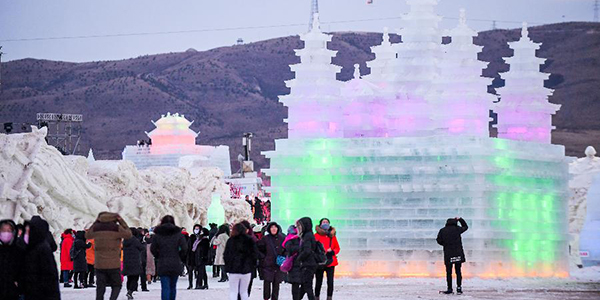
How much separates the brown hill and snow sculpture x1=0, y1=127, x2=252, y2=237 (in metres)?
81.0

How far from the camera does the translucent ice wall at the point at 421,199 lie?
31875 millimetres

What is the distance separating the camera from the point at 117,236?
16984 mm

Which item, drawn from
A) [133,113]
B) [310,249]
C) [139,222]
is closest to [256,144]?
[133,113]

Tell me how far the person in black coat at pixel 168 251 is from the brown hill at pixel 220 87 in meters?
115

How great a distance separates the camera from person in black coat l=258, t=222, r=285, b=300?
19172 millimetres

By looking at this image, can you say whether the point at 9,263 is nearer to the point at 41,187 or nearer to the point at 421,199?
the point at 421,199

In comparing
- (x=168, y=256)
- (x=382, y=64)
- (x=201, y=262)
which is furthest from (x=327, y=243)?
(x=382, y=64)

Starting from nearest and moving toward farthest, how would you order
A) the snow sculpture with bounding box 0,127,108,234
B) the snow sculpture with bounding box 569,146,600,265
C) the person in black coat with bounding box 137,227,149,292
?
the person in black coat with bounding box 137,227,149,292
the snow sculpture with bounding box 0,127,108,234
the snow sculpture with bounding box 569,146,600,265

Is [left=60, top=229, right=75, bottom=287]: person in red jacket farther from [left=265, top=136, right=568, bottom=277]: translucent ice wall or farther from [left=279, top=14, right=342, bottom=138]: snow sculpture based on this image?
[left=279, top=14, right=342, bottom=138]: snow sculpture

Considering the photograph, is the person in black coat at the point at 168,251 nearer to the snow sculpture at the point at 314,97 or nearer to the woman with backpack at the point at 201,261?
the woman with backpack at the point at 201,261

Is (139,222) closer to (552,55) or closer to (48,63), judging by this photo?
(552,55)

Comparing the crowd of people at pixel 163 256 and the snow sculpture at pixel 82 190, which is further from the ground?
the snow sculpture at pixel 82 190

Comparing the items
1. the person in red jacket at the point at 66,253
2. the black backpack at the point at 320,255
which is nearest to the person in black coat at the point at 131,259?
the black backpack at the point at 320,255

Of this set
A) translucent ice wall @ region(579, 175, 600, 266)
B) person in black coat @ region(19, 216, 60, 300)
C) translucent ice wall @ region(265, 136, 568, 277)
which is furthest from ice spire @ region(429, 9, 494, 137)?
person in black coat @ region(19, 216, 60, 300)
